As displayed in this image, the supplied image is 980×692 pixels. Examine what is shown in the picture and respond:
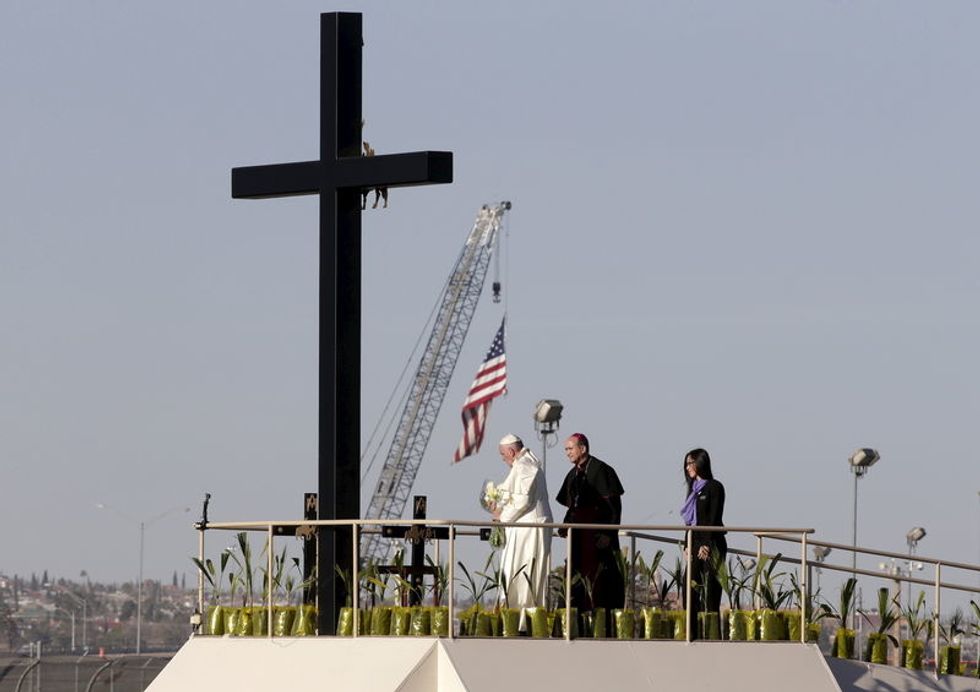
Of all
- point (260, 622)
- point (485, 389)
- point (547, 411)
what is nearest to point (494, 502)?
point (260, 622)

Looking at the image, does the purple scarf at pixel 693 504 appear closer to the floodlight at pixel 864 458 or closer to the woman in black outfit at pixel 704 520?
the woman in black outfit at pixel 704 520

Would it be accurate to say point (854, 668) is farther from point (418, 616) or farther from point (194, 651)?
point (194, 651)

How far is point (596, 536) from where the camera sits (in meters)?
23.7

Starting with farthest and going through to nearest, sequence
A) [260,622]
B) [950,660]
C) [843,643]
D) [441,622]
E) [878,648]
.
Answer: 1. [950,660]
2. [878,648]
3. [843,643]
4. [260,622]
5. [441,622]

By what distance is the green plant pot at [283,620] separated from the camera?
76.3 feet

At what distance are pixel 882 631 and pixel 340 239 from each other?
7499 mm

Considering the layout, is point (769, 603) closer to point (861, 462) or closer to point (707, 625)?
point (707, 625)

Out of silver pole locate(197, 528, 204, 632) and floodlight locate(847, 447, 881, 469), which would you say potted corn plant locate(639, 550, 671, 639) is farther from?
floodlight locate(847, 447, 881, 469)

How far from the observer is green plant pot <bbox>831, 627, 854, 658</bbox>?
2508cm

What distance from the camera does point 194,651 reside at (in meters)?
23.7

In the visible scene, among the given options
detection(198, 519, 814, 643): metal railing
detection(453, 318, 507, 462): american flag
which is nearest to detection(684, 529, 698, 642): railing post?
detection(198, 519, 814, 643): metal railing

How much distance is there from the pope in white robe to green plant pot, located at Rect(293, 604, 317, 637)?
1.92 metres

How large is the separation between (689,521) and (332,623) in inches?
149

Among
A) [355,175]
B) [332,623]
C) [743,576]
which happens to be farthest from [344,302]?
[743,576]
